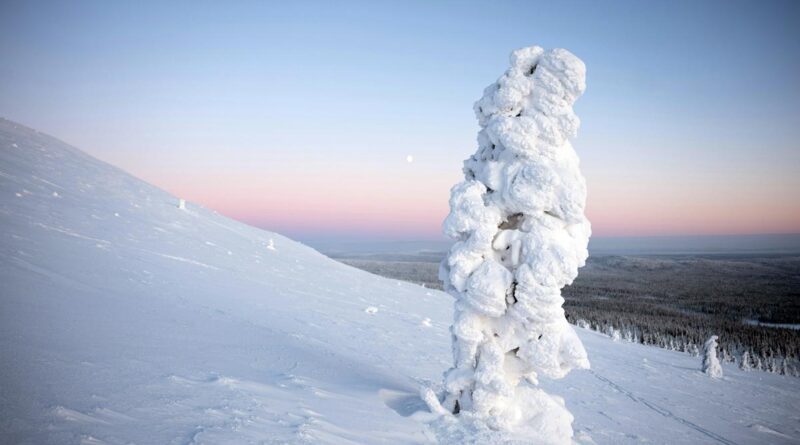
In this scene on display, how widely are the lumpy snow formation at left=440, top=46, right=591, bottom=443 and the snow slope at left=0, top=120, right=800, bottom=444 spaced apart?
144cm

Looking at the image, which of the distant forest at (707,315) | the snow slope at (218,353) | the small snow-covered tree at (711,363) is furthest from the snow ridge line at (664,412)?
the distant forest at (707,315)

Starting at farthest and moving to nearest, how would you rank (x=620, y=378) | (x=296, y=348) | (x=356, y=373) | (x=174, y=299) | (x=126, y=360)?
(x=620, y=378)
(x=174, y=299)
(x=296, y=348)
(x=356, y=373)
(x=126, y=360)

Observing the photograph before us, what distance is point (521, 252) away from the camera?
8.13 metres

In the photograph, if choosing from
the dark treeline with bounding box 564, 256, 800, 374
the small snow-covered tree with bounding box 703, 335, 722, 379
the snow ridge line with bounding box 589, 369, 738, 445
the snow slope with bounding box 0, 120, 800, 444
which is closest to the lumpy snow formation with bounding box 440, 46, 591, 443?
the snow slope with bounding box 0, 120, 800, 444

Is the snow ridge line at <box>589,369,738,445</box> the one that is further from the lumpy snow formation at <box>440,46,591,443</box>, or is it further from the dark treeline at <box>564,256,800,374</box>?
the dark treeline at <box>564,256,800,374</box>

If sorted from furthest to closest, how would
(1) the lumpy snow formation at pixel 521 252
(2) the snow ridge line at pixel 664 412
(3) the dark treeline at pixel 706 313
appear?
(3) the dark treeline at pixel 706 313 → (2) the snow ridge line at pixel 664 412 → (1) the lumpy snow formation at pixel 521 252

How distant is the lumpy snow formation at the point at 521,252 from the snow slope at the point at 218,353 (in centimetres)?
144

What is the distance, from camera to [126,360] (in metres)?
6.98

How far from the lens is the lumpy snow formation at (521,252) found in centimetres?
780

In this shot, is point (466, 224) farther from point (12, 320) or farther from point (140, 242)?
point (140, 242)

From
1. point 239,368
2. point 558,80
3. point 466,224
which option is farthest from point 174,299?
point 558,80

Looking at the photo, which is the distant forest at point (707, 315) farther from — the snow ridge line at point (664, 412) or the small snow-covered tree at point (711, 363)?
the snow ridge line at point (664, 412)

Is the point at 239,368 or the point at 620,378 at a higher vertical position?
the point at 239,368

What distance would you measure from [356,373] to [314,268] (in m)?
19.0
